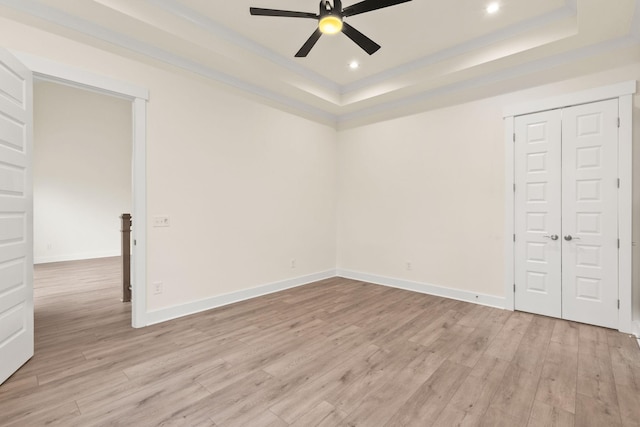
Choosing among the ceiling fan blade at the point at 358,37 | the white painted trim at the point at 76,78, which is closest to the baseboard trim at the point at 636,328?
the ceiling fan blade at the point at 358,37

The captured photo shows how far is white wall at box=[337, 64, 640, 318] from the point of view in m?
3.75

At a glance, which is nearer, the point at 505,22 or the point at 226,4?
the point at 226,4

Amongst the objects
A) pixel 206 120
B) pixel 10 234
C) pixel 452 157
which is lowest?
pixel 10 234

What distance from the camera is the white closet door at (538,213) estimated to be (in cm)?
336

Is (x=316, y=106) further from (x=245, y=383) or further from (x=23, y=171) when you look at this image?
(x=245, y=383)

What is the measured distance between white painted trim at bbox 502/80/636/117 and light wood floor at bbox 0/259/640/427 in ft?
8.16

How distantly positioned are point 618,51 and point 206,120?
184 inches

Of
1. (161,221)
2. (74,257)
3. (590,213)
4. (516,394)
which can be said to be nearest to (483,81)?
(590,213)

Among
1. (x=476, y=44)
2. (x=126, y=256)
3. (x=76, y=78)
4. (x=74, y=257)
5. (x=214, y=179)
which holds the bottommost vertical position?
(x=74, y=257)

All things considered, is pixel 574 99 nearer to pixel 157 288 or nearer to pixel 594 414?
pixel 594 414

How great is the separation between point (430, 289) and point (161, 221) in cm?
377

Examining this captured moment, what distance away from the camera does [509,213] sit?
3.65m

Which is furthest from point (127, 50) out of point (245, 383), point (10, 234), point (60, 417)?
point (245, 383)

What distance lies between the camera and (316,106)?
4.95 m
